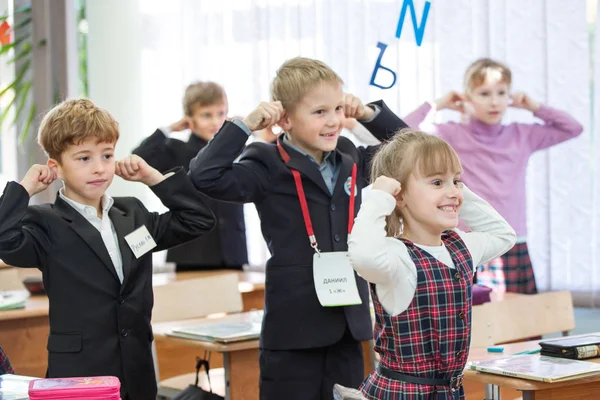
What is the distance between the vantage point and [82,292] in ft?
8.19

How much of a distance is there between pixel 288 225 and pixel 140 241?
47 cm

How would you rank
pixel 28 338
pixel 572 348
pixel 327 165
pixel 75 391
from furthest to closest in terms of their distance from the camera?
1. pixel 28 338
2. pixel 327 165
3. pixel 572 348
4. pixel 75 391

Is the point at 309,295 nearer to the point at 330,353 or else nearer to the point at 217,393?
the point at 330,353

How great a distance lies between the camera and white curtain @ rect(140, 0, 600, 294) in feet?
15.1

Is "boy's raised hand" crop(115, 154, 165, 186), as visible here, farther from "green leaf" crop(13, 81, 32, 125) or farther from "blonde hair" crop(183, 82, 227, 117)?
"green leaf" crop(13, 81, 32, 125)

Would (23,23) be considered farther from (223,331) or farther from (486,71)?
(223,331)

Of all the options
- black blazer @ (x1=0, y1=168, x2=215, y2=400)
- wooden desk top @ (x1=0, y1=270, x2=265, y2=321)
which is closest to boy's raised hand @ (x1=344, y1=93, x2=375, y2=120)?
black blazer @ (x1=0, y1=168, x2=215, y2=400)

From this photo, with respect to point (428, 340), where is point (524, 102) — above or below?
above

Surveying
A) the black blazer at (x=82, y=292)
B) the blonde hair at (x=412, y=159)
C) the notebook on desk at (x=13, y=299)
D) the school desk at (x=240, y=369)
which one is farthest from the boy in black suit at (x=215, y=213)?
the blonde hair at (x=412, y=159)

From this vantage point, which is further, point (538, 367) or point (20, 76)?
point (20, 76)

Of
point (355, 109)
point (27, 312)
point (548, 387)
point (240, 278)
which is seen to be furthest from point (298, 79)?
point (240, 278)

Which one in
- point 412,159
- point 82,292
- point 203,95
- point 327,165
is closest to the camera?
point 412,159

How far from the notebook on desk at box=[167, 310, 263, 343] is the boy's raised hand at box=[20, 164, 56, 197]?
0.76 meters

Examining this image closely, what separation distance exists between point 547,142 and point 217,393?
2256 mm
